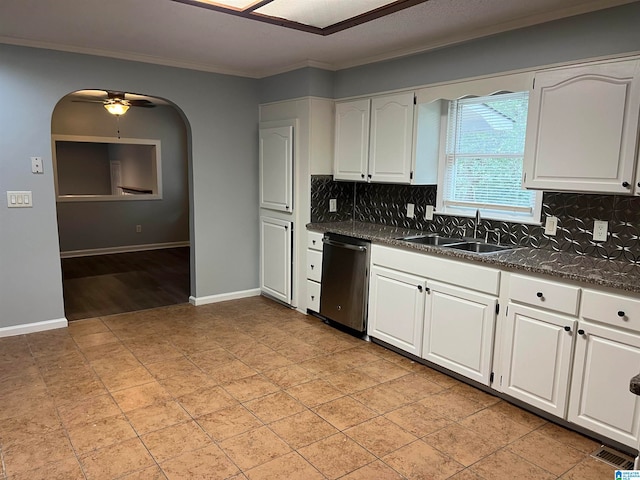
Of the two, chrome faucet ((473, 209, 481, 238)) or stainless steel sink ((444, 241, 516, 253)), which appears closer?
stainless steel sink ((444, 241, 516, 253))

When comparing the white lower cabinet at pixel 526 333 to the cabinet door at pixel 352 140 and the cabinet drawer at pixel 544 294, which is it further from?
the cabinet door at pixel 352 140

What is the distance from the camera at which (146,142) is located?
7.38m

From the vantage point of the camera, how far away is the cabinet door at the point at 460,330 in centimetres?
288

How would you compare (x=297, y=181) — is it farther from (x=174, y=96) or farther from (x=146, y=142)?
(x=146, y=142)

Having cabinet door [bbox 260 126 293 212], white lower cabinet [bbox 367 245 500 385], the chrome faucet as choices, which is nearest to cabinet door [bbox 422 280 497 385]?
white lower cabinet [bbox 367 245 500 385]

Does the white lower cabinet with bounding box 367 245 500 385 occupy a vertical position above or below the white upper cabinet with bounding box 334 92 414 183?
below

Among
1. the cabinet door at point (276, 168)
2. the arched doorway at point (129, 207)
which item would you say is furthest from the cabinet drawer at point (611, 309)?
the arched doorway at point (129, 207)

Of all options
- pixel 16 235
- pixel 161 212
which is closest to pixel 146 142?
pixel 161 212

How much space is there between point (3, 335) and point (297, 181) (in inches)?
109

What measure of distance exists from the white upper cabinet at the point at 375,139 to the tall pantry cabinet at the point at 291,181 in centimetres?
18

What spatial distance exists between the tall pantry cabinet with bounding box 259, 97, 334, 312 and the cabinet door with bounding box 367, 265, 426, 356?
989mm

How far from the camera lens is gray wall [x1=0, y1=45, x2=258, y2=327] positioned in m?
3.68

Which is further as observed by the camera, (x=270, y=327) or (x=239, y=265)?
(x=239, y=265)

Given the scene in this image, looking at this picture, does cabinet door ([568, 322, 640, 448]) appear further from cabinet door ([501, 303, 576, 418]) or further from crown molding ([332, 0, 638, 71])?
crown molding ([332, 0, 638, 71])
